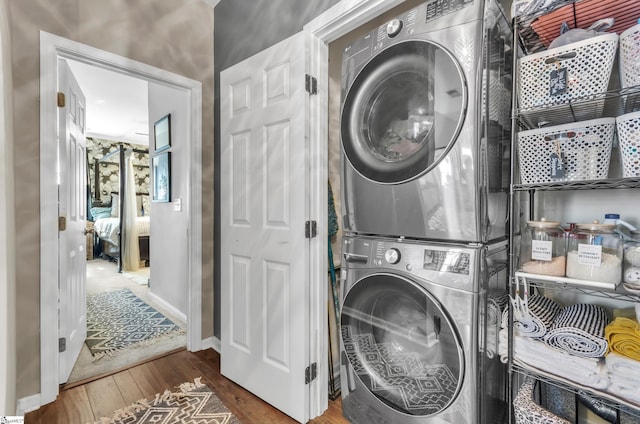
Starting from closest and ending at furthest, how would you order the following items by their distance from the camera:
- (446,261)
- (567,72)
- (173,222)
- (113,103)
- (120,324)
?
1. (567,72)
2. (446,261)
3. (120,324)
4. (173,222)
5. (113,103)

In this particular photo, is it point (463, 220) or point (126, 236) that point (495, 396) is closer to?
point (463, 220)

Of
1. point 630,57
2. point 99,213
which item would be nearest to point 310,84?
point 630,57

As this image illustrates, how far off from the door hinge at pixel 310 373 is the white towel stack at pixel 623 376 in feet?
4.06

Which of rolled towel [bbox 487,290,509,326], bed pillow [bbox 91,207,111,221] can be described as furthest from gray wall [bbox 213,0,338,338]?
bed pillow [bbox 91,207,111,221]

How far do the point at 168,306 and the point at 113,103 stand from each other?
361 centimetres

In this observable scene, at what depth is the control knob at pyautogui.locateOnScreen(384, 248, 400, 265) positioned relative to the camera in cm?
129

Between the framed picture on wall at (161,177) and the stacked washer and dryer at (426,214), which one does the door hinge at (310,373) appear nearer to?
the stacked washer and dryer at (426,214)

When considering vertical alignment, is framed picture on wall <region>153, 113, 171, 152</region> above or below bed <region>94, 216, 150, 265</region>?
above

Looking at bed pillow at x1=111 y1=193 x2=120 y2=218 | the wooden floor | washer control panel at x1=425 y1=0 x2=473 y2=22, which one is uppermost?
washer control panel at x1=425 y1=0 x2=473 y2=22

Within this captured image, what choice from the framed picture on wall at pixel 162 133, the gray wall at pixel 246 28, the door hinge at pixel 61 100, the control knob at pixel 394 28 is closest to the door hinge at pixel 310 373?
the gray wall at pixel 246 28

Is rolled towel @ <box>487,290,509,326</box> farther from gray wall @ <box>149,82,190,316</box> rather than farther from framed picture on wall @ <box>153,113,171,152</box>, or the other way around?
framed picture on wall @ <box>153,113,171,152</box>

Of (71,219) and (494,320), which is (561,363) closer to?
(494,320)

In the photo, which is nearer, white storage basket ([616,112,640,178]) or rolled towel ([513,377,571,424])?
white storage basket ([616,112,640,178])

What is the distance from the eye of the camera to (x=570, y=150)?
42.5 inches
